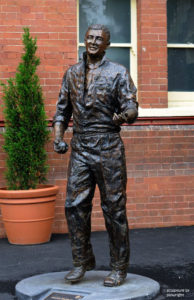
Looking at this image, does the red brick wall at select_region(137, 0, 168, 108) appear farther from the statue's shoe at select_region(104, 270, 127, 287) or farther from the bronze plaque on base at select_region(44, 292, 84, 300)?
the bronze plaque on base at select_region(44, 292, 84, 300)

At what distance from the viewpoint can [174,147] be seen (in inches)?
333

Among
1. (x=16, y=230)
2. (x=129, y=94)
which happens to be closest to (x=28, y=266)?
(x=16, y=230)

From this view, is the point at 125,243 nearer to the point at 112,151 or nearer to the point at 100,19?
the point at 112,151

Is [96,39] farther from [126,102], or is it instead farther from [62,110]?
[62,110]

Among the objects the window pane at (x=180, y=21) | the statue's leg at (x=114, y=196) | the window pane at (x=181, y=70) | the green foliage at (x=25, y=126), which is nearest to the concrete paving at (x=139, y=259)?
the statue's leg at (x=114, y=196)

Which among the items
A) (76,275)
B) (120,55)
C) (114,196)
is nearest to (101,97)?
(114,196)

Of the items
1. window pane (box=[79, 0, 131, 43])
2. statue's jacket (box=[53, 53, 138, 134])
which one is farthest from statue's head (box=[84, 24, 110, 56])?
window pane (box=[79, 0, 131, 43])

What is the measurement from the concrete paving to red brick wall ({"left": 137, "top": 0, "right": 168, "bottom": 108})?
214 cm

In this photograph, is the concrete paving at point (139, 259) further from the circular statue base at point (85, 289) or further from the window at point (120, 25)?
the window at point (120, 25)

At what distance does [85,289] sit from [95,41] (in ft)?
7.20

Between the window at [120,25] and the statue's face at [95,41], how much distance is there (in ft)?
12.8

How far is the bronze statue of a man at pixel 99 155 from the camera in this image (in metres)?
4.76

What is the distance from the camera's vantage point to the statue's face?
15.5 ft

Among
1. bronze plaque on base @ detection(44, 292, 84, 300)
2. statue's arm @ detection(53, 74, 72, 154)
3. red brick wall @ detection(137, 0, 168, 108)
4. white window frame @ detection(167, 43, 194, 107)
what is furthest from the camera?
white window frame @ detection(167, 43, 194, 107)
